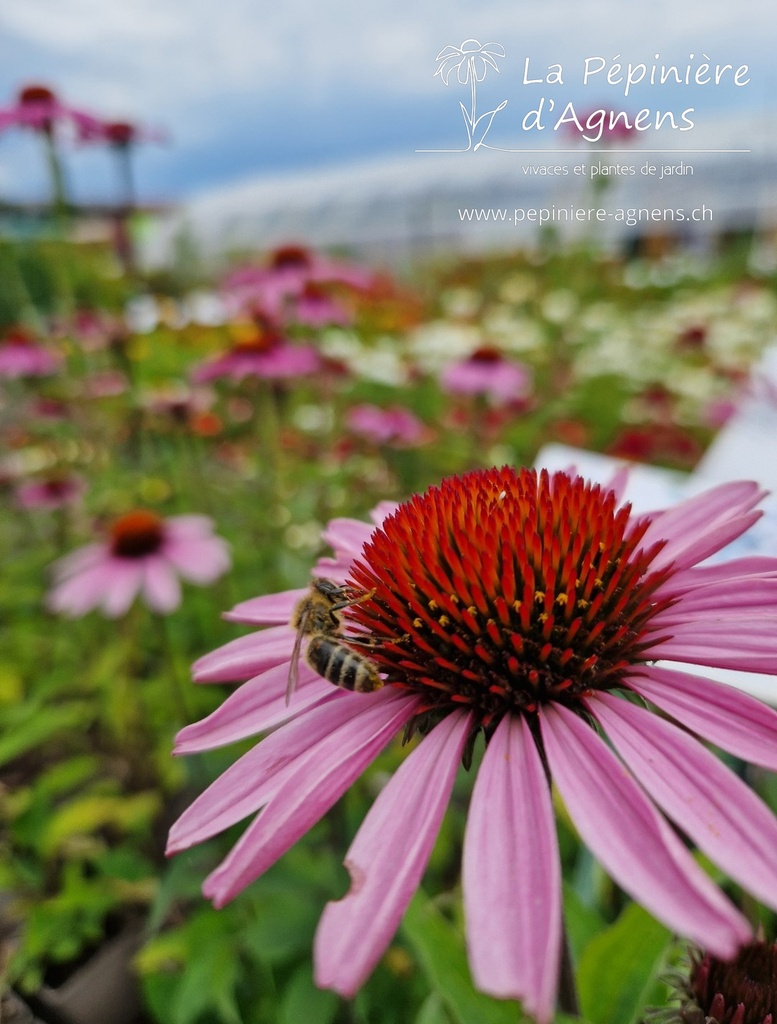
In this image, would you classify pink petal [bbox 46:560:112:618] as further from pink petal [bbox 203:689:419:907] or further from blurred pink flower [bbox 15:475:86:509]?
pink petal [bbox 203:689:419:907]

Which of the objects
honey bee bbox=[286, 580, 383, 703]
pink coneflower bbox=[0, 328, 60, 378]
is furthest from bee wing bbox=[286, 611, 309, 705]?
pink coneflower bbox=[0, 328, 60, 378]

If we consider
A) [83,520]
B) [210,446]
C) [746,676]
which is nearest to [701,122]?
[210,446]

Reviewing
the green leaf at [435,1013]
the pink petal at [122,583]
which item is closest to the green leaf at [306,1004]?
the green leaf at [435,1013]

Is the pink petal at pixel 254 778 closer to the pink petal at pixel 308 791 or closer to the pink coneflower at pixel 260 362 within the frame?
the pink petal at pixel 308 791

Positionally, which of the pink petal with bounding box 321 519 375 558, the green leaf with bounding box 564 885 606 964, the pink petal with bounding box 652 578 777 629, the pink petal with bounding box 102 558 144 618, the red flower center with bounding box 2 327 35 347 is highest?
the pink petal with bounding box 652 578 777 629

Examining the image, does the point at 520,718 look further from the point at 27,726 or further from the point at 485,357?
the point at 485,357
